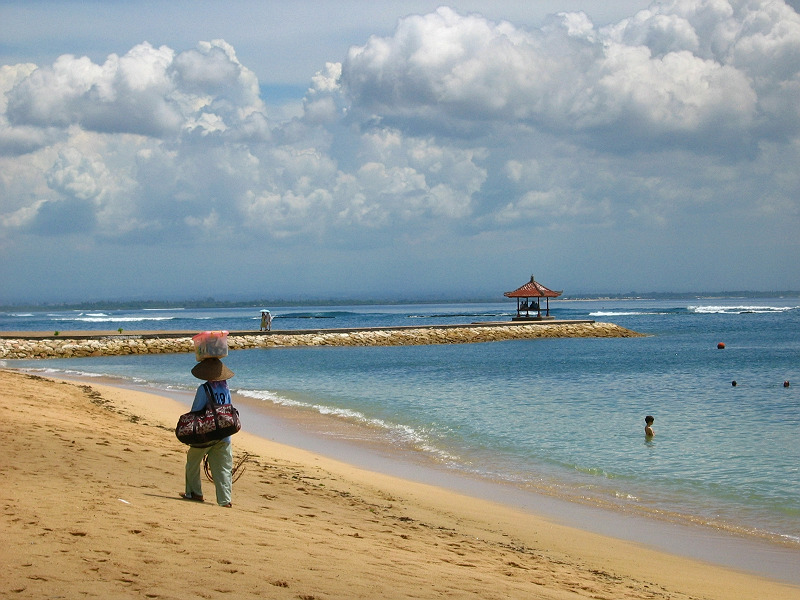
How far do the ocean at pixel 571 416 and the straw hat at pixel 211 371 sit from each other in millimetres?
5800

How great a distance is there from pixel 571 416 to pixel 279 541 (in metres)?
13.7

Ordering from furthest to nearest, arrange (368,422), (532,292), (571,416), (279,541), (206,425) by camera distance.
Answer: (532,292), (571,416), (368,422), (206,425), (279,541)

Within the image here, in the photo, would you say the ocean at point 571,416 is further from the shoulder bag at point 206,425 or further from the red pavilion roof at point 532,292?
the red pavilion roof at point 532,292

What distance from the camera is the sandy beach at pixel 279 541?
16.5 feet

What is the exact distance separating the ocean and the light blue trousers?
538 centimetres

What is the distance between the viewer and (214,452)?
736cm

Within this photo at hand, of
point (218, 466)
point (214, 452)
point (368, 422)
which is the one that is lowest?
point (368, 422)

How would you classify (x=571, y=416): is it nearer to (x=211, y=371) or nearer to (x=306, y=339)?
(x=211, y=371)

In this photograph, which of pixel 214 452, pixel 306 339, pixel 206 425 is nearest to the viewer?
pixel 206 425

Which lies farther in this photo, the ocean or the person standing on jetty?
the ocean

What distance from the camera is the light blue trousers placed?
734 centimetres

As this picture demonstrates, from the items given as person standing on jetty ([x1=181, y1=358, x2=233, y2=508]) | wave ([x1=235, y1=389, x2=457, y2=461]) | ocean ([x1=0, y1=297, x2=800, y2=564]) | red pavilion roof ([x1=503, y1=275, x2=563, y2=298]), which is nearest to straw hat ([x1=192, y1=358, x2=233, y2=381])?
person standing on jetty ([x1=181, y1=358, x2=233, y2=508])

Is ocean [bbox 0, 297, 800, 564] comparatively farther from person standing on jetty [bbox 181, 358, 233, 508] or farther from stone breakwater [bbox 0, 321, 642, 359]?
person standing on jetty [bbox 181, 358, 233, 508]

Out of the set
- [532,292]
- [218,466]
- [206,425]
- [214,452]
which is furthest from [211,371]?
[532,292]
